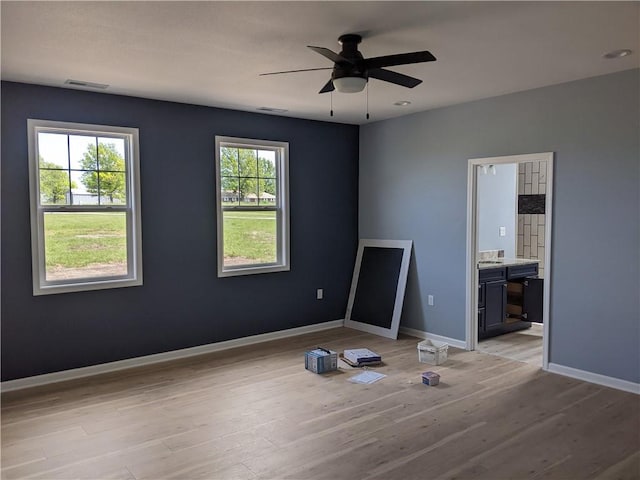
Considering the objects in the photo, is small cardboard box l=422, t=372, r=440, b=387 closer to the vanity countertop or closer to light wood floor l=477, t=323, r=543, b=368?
light wood floor l=477, t=323, r=543, b=368

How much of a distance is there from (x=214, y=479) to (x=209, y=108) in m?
3.63

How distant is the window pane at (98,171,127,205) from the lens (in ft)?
14.7

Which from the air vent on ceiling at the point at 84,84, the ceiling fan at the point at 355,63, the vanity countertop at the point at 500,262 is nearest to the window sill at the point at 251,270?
the air vent on ceiling at the point at 84,84

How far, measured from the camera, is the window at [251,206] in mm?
5242

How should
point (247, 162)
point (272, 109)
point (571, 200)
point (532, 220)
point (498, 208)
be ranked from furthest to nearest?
1. point (532, 220)
2. point (498, 208)
3. point (247, 162)
4. point (272, 109)
5. point (571, 200)

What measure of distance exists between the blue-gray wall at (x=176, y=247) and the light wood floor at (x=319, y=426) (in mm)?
421

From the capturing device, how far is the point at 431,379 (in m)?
4.07

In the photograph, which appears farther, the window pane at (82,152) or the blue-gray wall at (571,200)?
the window pane at (82,152)

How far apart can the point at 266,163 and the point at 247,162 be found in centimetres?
25

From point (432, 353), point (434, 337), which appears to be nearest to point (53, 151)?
point (432, 353)

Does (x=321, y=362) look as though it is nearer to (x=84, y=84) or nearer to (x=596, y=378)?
(x=596, y=378)

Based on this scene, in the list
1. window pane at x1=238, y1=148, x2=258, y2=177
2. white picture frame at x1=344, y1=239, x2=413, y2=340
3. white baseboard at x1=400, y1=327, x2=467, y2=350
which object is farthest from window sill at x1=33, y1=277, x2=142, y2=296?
white baseboard at x1=400, y1=327, x2=467, y2=350

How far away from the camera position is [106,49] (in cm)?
319

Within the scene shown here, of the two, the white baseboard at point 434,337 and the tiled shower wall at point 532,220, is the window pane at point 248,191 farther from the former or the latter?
the tiled shower wall at point 532,220
